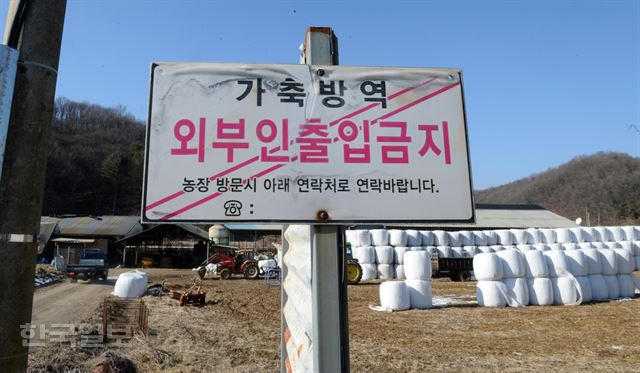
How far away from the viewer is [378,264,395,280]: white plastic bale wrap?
21.9 m

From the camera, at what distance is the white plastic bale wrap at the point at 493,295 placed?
485 inches

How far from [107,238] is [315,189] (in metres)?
43.2

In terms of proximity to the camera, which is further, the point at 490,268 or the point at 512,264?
the point at 512,264

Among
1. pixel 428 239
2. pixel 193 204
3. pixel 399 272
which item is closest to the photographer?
pixel 193 204

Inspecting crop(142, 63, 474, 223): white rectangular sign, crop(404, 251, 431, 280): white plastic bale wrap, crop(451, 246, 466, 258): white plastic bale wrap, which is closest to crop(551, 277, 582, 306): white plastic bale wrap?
crop(404, 251, 431, 280): white plastic bale wrap

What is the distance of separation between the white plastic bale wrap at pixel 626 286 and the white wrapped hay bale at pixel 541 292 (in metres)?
4.00

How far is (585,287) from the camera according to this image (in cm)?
1313

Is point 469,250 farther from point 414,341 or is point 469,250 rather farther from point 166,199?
point 166,199

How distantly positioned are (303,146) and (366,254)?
21028 mm

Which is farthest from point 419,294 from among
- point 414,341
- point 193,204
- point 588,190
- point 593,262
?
point 588,190

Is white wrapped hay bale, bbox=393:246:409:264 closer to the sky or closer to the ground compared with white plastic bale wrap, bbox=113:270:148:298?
closer to the sky

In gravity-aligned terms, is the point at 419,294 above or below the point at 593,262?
below

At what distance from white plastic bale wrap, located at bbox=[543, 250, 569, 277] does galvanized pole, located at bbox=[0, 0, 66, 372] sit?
14.6 m

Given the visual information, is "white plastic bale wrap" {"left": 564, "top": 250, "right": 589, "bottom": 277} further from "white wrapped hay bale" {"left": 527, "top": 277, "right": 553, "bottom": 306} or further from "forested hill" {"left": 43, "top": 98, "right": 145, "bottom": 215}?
"forested hill" {"left": 43, "top": 98, "right": 145, "bottom": 215}
